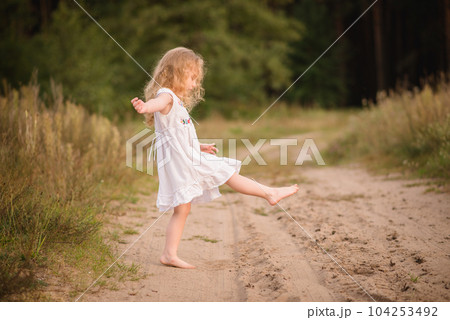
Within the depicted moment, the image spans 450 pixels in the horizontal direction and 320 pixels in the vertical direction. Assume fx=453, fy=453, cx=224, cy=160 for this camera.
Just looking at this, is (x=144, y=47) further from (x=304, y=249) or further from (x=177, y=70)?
(x=304, y=249)

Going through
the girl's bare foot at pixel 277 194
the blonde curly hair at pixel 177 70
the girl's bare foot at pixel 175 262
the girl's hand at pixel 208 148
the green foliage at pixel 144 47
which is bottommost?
the girl's bare foot at pixel 175 262

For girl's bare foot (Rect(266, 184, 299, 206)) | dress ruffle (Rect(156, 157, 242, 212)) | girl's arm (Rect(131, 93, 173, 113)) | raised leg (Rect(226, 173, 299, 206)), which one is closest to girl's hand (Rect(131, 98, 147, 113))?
girl's arm (Rect(131, 93, 173, 113))

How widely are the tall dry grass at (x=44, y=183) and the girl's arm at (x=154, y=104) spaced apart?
47.1 inches

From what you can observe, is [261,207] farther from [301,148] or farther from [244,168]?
[301,148]

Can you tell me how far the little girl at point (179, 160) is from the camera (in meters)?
3.50

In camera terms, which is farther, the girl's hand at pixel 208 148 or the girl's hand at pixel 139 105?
the girl's hand at pixel 208 148

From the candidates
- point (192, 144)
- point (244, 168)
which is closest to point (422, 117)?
point (244, 168)

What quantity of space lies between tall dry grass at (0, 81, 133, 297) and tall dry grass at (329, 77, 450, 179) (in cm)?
450

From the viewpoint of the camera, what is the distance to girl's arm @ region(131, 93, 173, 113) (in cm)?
321

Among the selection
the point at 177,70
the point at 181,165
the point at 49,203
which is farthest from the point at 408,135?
the point at 49,203

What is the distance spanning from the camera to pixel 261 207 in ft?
18.8

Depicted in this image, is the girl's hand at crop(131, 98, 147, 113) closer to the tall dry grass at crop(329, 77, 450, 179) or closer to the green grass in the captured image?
the green grass

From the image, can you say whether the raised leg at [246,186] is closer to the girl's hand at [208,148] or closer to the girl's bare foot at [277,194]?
the girl's bare foot at [277,194]

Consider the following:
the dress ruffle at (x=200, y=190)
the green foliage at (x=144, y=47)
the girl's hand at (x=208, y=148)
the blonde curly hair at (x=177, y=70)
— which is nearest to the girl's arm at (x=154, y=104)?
the blonde curly hair at (x=177, y=70)
